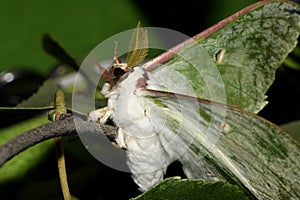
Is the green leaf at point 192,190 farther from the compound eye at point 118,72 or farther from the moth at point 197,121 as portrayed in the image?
the compound eye at point 118,72

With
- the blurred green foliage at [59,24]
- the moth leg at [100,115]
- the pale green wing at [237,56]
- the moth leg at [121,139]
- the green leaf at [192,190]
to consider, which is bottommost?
the blurred green foliage at [59,24]

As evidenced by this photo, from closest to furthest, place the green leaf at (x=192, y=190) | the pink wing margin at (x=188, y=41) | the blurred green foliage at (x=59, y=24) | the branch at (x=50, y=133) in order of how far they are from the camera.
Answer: the branch at (x=50, y=133)
the green leaf at (x=192, y=190)
the pink wing margin at (x=188, y=41)
the blurred green foliage at (x=59, y=24)

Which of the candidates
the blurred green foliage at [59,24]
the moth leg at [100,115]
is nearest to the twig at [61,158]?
the moth leg at [100,115]

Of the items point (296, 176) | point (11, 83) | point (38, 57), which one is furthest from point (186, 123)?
point (38, 57)

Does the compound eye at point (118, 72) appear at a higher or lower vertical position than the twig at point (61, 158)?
higher

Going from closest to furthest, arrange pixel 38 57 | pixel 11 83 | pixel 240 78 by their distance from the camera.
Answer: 1. pixel 240 78
2. pixel 11 83
3. pixel 38 57

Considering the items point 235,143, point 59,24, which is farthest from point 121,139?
point 59,24

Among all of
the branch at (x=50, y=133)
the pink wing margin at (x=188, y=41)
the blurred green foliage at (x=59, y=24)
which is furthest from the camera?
the blurred green foliage at (x=59, y=24)

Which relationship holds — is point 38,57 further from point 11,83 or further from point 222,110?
point 222,110
